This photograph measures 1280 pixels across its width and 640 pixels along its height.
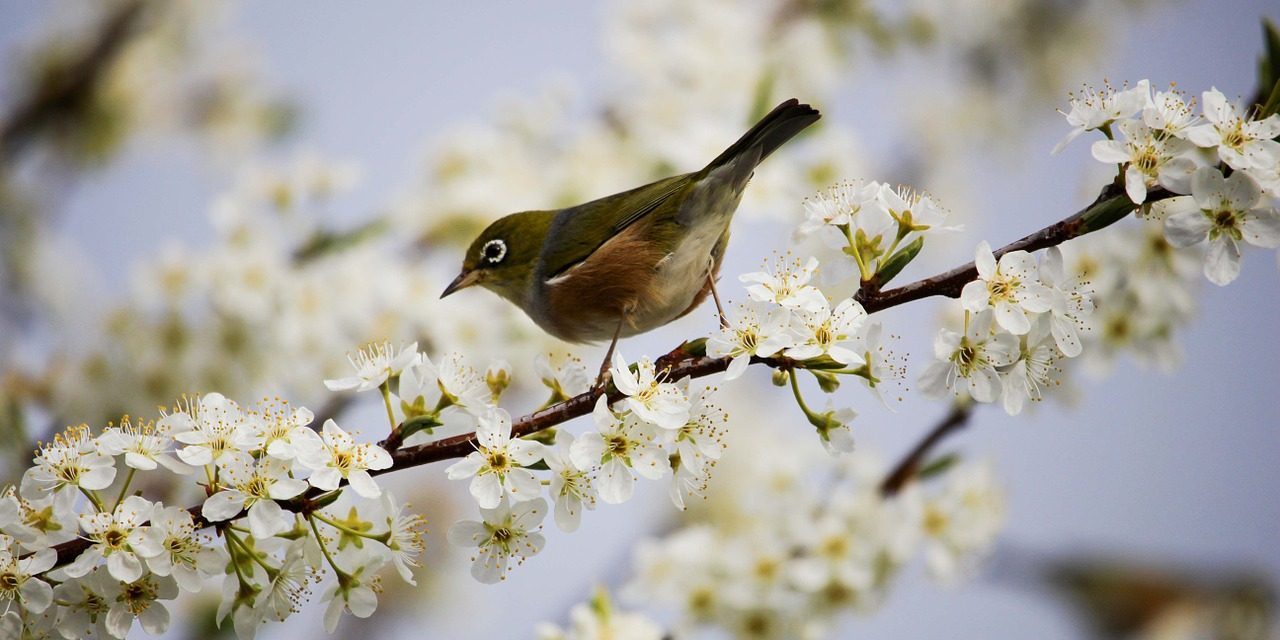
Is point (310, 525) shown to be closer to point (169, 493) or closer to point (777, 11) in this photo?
point (169, 493)

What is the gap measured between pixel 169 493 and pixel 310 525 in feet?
4.08

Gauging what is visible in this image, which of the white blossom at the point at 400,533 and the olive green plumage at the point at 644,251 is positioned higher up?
the olive green plumage at the point at 644,251

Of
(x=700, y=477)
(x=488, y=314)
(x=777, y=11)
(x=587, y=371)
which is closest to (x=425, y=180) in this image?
(x=488, y=314)

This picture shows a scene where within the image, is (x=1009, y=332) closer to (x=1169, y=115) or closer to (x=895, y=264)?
(x=895, y=264)

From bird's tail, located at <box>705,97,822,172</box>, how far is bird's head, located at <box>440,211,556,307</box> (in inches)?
26.3

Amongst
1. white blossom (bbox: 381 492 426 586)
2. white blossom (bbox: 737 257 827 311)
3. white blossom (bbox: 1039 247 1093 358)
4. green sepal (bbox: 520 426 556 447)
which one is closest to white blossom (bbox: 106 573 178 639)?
white blossom (bbox: 381 492 426 586)

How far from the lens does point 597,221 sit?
252 cm

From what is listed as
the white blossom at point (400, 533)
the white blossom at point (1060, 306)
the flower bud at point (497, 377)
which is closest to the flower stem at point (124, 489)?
the white blossom at point (400, 533)

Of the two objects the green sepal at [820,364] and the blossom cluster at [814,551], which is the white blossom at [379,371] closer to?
the green sepal at [820,364]

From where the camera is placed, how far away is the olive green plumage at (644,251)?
2.27 metres

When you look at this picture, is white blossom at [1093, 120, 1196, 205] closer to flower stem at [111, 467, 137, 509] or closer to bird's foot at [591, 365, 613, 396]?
bird's foot at [591, 365, 613, 396]

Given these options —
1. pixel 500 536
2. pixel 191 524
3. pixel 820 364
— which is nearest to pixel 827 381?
pixel 820 364

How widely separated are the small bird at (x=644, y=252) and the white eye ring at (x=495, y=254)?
0.14 meters

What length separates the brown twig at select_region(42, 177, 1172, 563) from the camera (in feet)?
5.39
